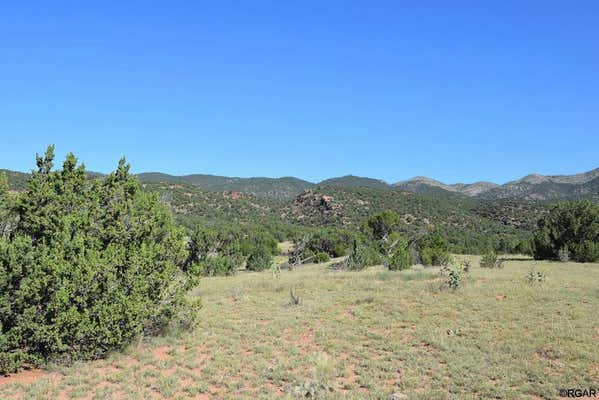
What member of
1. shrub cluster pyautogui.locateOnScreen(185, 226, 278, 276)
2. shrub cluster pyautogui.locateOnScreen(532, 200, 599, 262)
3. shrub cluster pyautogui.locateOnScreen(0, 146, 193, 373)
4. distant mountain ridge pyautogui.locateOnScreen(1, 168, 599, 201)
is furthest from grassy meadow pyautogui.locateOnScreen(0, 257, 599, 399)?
distant mountain ridge pyautogui.locateOnScreen(1, 168, 599, 201)

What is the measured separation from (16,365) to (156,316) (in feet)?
11.3

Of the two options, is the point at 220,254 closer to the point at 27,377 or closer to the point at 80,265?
the point at 80,265

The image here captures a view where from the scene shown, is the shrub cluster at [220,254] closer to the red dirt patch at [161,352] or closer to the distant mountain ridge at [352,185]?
the red dirt patch at [161,352]

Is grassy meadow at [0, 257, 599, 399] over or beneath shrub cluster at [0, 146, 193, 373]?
beneath

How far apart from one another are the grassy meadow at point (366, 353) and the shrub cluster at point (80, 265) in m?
0.79

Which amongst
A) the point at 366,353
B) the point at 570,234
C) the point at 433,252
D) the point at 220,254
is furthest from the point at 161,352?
the point at 570,234

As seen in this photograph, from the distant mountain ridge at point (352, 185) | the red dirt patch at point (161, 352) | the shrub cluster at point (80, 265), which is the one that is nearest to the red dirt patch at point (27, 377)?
the shrub cluster at point (80, 265)

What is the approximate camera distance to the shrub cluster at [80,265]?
9250 millimetres

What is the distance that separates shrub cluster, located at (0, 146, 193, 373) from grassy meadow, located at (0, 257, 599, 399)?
0.79 m

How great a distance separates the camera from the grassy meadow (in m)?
8.80

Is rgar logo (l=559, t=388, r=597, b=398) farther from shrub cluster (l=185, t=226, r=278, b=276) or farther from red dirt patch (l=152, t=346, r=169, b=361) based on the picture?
shrub cluster (l=185, t=226, r=278, b=276)

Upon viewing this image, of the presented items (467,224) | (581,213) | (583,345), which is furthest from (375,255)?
(467,224)

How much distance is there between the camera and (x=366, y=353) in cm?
1101

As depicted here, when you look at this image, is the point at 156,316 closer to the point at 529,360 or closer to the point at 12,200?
the point at 12,200
